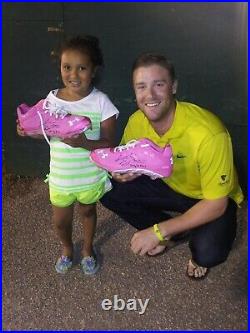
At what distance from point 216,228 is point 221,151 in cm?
45

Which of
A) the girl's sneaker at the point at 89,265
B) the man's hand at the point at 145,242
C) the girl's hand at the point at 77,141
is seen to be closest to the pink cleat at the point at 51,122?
the girl's hand at the point at 77,141

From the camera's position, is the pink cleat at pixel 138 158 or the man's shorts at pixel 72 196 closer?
the pink cleat at pixel 138 158

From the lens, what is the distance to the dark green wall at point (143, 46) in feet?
8.25

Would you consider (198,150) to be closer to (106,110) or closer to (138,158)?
(138,158)

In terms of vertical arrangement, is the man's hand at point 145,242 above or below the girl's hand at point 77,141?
below

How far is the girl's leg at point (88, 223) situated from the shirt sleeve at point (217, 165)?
2.07 ft

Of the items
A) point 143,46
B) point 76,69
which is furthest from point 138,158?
point 143,46

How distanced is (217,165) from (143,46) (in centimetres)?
122

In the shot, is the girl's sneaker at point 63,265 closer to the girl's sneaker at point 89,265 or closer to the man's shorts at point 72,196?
the girl's sneaker at point 89,265

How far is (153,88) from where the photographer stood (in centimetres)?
178

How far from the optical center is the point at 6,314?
2.05 meters

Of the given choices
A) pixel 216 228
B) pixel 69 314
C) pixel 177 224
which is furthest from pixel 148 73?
pixel 69 314

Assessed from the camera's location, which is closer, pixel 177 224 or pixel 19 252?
pixel 177 224

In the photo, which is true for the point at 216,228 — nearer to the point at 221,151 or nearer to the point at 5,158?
the point at 221,151
